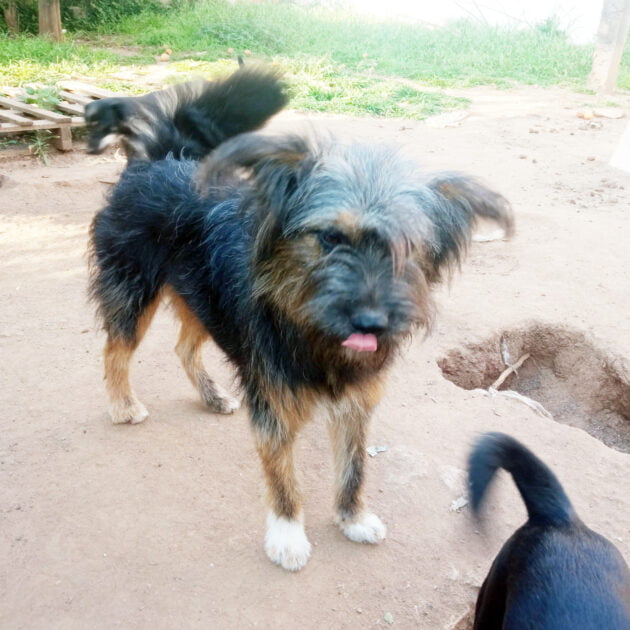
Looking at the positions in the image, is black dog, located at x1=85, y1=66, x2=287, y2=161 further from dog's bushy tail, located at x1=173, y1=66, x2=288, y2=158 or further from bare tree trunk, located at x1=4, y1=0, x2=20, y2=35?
bare tree trunk, located at x1=4, y1=0, x2=20, y2=35

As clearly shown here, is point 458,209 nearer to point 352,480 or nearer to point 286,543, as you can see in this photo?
point 352,480

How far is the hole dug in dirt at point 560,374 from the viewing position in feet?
15.8

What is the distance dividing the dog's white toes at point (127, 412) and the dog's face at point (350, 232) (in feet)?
5.53

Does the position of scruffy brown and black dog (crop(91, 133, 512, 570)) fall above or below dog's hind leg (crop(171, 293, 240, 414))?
above

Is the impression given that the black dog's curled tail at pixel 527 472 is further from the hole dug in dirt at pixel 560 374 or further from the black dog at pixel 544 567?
the hole dug in dirt at pixel 560 374

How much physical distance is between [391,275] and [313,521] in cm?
159

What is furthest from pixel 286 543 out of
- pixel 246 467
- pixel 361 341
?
pixel 361 341

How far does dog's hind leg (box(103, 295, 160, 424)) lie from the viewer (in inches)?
153

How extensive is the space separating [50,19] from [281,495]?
14149 millimetres

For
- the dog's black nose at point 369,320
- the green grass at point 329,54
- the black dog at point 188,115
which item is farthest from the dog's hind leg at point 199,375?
the green grass at point 329,54

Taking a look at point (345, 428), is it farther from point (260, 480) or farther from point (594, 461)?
point (594, 461)

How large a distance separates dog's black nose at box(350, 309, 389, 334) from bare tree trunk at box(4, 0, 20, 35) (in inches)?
620

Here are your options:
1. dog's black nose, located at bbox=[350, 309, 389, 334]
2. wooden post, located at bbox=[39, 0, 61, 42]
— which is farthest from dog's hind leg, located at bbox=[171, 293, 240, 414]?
wooden post, located at bbox=[39, 0, 61, 42]

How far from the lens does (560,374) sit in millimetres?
5117
